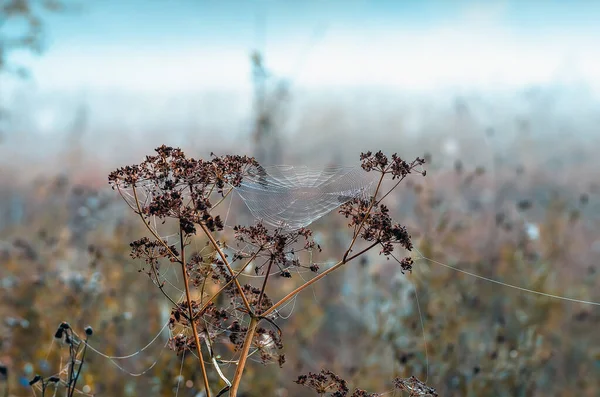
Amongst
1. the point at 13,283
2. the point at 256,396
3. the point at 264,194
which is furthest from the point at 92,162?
the point at 264,194

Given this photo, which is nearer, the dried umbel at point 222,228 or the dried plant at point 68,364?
the dried umbel at point 222,228

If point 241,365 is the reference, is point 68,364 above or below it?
above

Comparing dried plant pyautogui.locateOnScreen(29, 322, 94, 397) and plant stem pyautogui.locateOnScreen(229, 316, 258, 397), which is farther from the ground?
dried plant pyautogui.locateOnScreen(29, 322, 94, 397)

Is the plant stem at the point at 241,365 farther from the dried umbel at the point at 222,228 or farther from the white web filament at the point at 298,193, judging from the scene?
the white web filament at the point at 298,193

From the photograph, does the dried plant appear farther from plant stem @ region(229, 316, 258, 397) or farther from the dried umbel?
plant stem @ region(229, 316, 258, 397)

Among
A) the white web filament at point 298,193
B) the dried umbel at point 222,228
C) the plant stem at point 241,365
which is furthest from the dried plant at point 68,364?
the white web filament at point 298,193

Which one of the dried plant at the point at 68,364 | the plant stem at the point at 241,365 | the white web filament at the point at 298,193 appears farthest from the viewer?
the white web filament at the point at 298,193

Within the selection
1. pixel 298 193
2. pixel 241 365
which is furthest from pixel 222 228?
pixel 298 193

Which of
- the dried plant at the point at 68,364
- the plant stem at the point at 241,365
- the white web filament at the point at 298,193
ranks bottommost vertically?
the plant stem at the point at 241,365

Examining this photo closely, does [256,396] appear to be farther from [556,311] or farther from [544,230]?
[544,230]

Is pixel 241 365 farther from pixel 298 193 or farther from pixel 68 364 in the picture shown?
pixel 298 193

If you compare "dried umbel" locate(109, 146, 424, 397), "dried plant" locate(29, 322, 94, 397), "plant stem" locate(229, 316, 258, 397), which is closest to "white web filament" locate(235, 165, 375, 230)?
"dried umbel" locate(109, 146, 424, 397)
